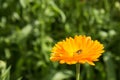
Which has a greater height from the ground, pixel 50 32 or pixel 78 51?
pixel 50 32

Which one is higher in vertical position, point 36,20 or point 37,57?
point 36,20

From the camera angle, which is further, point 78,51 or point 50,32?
point 50,32

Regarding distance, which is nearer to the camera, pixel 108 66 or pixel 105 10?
pixel 108 66

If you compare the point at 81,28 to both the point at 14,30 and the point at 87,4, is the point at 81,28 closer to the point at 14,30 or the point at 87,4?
the point at 87,4

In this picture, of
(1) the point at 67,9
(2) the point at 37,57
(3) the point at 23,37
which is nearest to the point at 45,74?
(2) the point at 37,57
